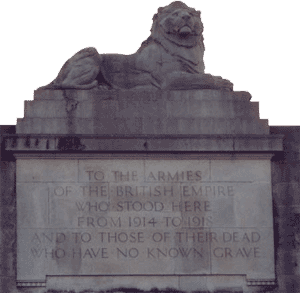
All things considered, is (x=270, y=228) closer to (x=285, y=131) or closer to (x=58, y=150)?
(x=285, y=131)

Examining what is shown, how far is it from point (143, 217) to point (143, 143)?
160 centimetres

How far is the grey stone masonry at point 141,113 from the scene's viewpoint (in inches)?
944

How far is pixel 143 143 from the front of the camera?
23.8 m

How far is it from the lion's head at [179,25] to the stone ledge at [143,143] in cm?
248

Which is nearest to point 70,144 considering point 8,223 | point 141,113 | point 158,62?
point 141,113

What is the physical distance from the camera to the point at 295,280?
23812 mm

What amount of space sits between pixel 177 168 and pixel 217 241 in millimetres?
1803

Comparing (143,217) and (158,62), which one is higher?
(158,62)

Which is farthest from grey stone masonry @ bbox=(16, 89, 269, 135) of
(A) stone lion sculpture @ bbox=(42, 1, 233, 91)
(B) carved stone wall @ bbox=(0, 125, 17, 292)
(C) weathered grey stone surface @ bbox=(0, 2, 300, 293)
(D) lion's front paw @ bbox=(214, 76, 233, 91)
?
(B) carved stone wall @ bbox=(0, 125, 17, 292)

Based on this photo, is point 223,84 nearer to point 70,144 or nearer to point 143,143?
point 143,143

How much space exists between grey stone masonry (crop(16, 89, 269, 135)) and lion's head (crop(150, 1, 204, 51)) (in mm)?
1436

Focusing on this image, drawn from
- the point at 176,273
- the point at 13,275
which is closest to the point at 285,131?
the point at 176,273

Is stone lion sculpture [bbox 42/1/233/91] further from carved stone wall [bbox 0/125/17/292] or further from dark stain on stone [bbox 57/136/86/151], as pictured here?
carved stone wall [bbox 0/125/17/292]

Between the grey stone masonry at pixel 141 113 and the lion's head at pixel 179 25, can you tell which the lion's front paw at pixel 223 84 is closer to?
the grey stone masonry at pixel 141 113
